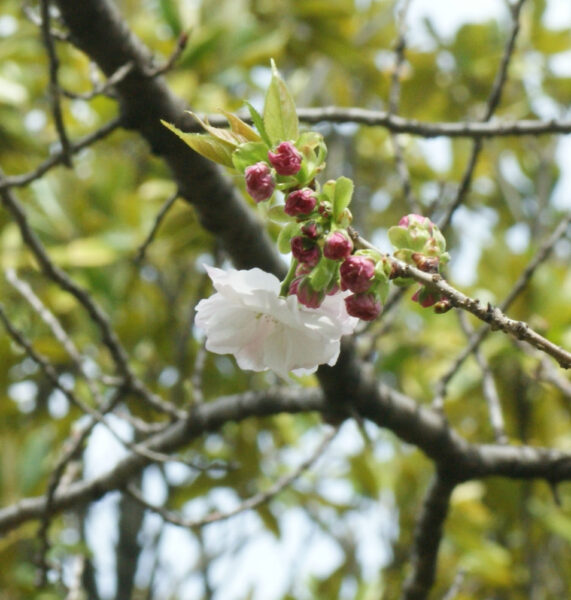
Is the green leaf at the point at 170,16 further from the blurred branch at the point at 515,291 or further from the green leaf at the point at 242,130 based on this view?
the green leaf at the point at 242,130

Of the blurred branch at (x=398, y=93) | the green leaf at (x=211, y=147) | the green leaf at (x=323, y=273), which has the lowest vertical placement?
the green leaf at (x=323, y=273)

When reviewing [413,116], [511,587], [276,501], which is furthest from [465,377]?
[413,116]

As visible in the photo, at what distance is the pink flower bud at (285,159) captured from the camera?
1.94 feet

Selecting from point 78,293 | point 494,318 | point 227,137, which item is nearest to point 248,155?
point 227,137

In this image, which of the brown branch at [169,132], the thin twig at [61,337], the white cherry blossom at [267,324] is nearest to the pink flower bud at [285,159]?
the white cherry blossom at [267,324]

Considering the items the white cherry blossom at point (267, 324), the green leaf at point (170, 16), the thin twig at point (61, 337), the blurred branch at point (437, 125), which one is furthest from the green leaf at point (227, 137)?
the green leaf at point (170, 16)

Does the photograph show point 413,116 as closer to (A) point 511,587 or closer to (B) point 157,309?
(B) point 157,309

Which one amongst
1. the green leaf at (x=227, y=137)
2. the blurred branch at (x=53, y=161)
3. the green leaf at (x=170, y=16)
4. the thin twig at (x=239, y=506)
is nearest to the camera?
the green leaf at (x=227, y=137)

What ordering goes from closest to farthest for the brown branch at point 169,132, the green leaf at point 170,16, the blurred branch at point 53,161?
the brown branch at point 169,132 < the blurred branch at point 53,161 < the green leaf at point 170,16

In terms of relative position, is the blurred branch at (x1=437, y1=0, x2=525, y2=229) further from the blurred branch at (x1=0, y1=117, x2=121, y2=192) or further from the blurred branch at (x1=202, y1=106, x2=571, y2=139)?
the blurred branch at (x1=0, y1=117, x2=121, y2=192)

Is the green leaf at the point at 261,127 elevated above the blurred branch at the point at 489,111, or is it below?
below

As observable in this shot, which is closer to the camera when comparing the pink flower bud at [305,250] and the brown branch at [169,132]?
the pink flower bud at [305,250]

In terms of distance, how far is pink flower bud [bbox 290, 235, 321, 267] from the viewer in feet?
1.97

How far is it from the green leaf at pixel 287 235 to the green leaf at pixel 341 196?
0.12 ft
